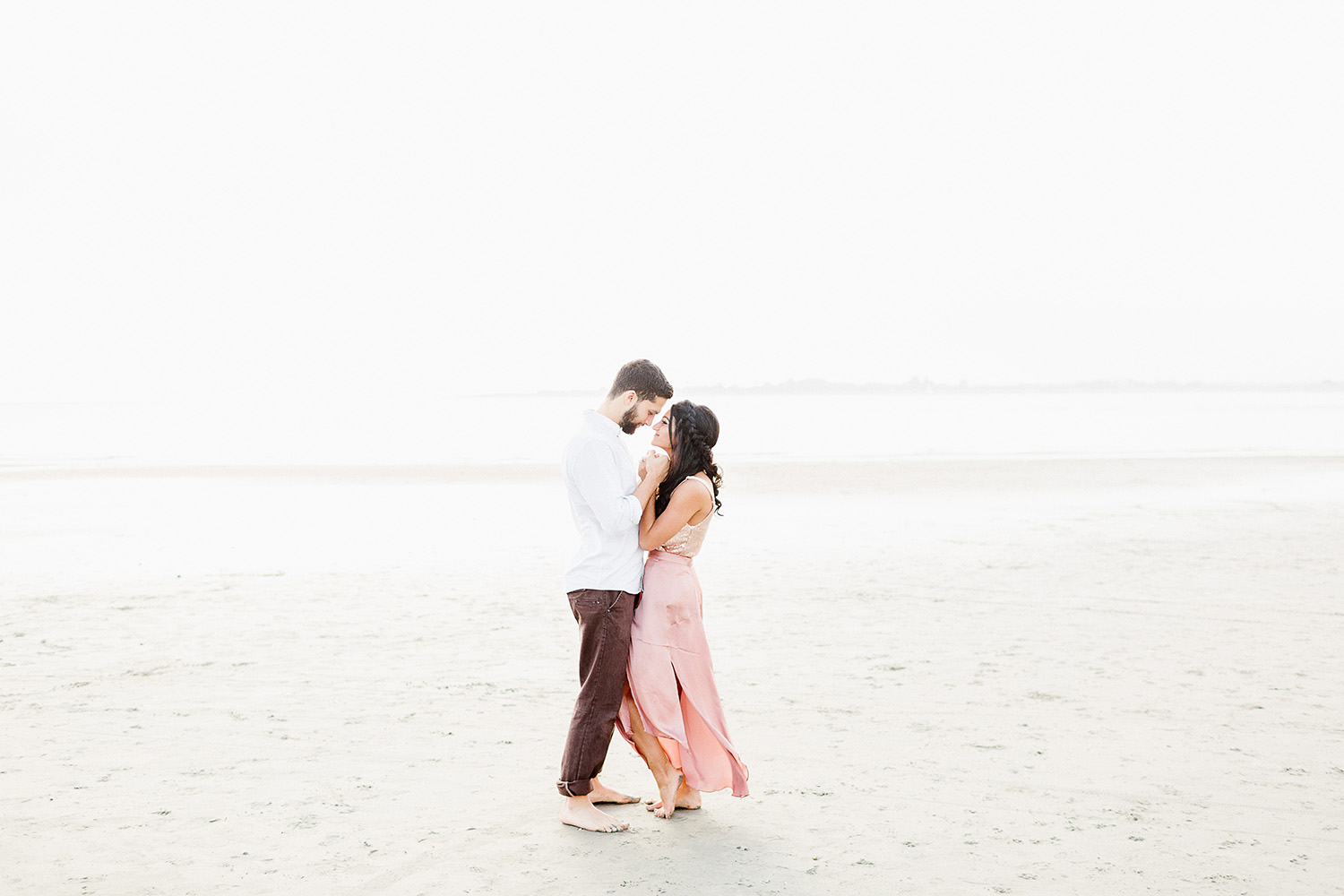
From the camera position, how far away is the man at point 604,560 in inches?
177

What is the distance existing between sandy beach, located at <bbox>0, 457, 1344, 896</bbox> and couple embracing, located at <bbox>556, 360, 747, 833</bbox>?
307 millimetres

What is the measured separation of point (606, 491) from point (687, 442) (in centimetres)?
46

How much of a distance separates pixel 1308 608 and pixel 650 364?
8.06 metres

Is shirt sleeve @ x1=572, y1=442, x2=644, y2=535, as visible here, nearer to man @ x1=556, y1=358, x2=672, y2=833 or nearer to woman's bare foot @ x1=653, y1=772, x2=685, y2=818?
man @ x1=556, y1=358, x2=672, y2=833

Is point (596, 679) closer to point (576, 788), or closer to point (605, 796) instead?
point (576, 788)

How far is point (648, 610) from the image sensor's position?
15.8ft

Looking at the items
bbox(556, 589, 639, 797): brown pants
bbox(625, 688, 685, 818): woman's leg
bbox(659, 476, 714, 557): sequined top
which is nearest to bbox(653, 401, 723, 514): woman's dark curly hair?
bbox(659, 476, 714, 557): sequined top

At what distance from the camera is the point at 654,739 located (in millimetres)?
4871

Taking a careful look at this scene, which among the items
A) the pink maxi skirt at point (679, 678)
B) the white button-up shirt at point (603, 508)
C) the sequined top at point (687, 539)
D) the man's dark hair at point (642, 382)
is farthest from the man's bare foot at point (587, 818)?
the man's dark hair at point (642, 382)

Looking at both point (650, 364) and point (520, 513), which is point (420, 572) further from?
point (650, 364)

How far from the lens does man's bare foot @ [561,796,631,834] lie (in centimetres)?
474

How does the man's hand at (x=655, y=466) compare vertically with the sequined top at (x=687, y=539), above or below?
above

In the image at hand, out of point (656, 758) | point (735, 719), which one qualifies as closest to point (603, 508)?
point (656, 758)

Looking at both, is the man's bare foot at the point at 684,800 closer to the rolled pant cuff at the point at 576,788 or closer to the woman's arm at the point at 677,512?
the rolled pant cuff at the point at 576,788
